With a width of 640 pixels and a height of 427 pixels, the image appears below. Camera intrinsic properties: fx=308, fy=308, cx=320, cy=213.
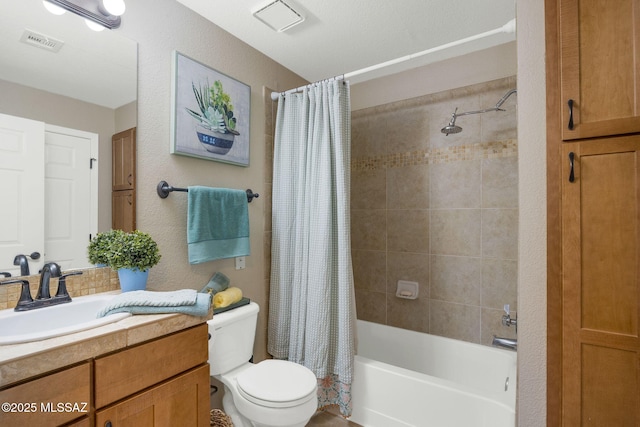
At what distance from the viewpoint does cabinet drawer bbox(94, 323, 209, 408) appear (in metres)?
0.91

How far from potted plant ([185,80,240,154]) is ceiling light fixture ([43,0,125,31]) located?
16.7 inches

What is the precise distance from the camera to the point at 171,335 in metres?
1.08

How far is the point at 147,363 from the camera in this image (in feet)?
3.30

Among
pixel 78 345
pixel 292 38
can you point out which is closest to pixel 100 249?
pixel 78 345

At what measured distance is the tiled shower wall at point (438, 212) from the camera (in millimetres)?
2119

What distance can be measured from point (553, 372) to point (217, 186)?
1828 millimetres

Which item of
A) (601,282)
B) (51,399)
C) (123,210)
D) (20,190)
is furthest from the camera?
(123,210)

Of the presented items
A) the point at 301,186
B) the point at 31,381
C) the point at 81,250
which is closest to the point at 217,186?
the point at 301,186

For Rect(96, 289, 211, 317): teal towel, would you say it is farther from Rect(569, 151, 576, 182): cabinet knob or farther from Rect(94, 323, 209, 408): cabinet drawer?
Rect(569, 151, 576, 182): cabinet knob

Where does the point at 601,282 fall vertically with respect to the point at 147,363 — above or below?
above

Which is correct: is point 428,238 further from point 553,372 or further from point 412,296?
point 553,372

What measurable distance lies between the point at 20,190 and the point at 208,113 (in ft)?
3.06

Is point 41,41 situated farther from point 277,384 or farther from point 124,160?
point 277,384

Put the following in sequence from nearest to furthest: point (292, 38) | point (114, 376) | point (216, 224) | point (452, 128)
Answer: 1. point (114, 376)
2. point (216, 224)
3. point (292, 38)
4. point (452, 128)
